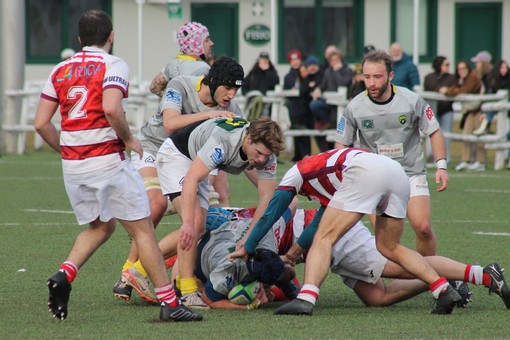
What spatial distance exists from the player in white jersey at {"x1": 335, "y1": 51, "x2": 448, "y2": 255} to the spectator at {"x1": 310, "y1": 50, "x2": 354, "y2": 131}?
1340cm

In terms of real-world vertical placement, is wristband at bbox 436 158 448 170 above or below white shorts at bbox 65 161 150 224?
above

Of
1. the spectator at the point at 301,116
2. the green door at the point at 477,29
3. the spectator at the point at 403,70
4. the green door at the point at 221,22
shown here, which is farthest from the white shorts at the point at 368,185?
the green door at the point at 477,29

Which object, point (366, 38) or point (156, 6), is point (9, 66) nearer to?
point (156, 6)

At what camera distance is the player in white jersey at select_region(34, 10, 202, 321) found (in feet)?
25.0

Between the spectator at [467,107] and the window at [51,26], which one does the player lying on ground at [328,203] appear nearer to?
the spectator at [467,107]

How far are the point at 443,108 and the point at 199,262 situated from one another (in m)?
13.4

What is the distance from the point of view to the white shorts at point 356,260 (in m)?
8.61

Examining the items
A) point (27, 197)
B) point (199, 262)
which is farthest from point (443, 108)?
point (199, 262)

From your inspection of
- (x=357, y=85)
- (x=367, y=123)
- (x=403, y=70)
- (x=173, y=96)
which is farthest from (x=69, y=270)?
(x=403, y=70)

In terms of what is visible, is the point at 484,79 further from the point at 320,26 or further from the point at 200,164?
the point at 200,164

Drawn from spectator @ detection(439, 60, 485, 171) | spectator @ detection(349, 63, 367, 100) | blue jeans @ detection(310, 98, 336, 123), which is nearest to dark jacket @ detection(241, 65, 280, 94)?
blue jeans @ detection(310, 98, 336, 123)

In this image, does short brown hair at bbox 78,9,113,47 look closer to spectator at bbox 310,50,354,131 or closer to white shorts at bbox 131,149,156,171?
white shorts at bbox 131,149,156,171

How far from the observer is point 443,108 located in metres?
21.7

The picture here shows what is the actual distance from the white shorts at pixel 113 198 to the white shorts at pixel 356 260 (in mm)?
1515
